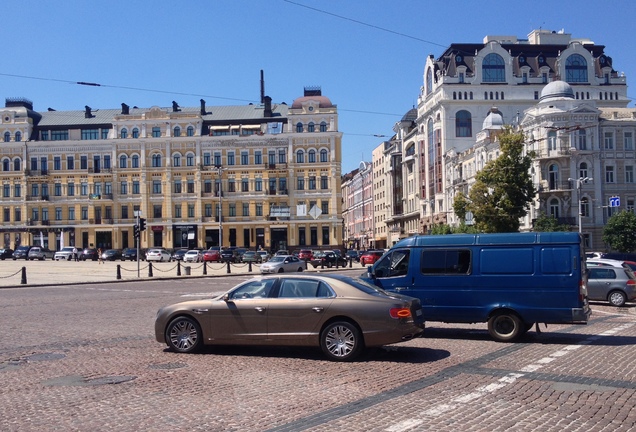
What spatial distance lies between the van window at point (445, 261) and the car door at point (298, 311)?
386 centimetres

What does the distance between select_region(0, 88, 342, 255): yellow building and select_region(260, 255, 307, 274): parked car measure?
106ft

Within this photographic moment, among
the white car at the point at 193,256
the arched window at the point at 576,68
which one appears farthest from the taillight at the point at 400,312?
the arched window at the point at 576,68

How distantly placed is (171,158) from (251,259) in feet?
81.3

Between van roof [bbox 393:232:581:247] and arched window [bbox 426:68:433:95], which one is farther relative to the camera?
arched window [bbox 426:68:433:95]

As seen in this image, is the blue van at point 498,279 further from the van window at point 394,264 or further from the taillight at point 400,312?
the taillight at point 400,312

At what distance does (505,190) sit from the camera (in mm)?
55312

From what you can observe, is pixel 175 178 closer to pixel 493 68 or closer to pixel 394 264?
pixel 493 68

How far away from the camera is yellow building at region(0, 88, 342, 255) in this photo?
8525cm

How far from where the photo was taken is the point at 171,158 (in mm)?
86500

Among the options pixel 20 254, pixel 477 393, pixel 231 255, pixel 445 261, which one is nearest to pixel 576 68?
pixel 231 255

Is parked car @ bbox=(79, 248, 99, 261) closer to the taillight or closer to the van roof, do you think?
the van roof

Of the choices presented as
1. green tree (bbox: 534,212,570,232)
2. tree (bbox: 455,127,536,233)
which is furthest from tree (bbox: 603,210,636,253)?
tree (bbox: 455,127,536,233)

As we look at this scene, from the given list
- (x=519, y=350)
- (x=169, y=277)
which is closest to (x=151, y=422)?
(x=519, y=350)

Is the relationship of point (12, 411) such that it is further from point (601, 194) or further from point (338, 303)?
point (601, 194)
